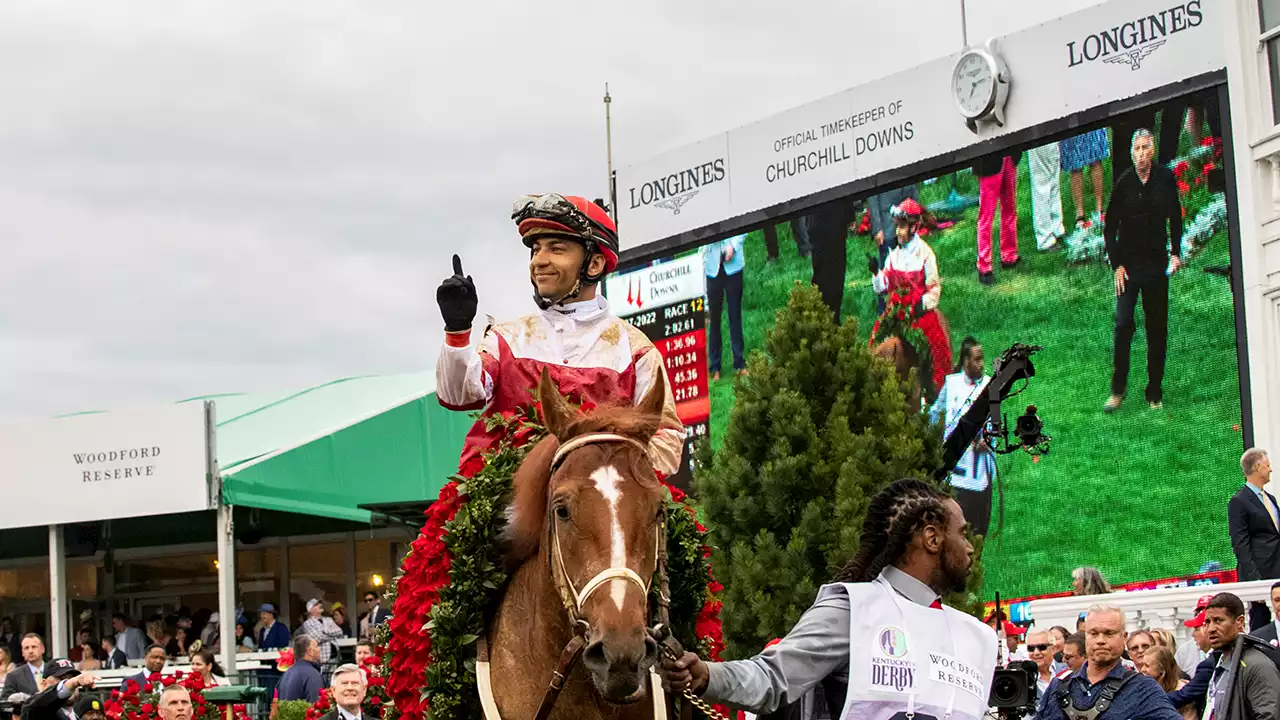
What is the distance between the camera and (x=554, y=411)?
5.64 m

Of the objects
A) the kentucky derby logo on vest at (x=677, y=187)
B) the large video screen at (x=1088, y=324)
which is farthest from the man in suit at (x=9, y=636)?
the large video screen at (x=1088, y=324)

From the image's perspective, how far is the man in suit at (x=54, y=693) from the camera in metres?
11.0

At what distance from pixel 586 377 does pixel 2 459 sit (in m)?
18.6

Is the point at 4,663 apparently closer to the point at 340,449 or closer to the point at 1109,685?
the point at 340,449

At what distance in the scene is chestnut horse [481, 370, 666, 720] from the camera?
502 cm

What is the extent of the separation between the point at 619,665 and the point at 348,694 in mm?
4927

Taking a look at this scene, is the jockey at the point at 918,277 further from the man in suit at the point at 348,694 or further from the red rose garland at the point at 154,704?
the man in suit at the point at 348,694

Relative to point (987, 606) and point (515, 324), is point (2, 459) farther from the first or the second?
point (515, 324)

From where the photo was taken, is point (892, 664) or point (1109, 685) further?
point (1109, 685)

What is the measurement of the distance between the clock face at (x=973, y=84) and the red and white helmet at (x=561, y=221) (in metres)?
15.6

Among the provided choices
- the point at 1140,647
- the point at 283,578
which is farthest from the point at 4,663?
the point at 283,578

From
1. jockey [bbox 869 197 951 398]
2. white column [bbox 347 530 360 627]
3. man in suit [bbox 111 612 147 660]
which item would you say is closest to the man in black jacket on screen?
jockey [bbox 869 197 951 398]

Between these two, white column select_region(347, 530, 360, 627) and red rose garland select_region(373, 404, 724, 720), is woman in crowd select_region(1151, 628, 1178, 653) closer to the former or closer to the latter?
A: red rose garland select_region(373, 404, 724, 720)

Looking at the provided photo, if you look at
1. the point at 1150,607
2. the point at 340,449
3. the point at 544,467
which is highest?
the point at 340,449
